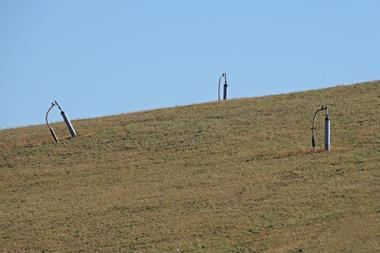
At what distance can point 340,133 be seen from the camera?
40.2 metres

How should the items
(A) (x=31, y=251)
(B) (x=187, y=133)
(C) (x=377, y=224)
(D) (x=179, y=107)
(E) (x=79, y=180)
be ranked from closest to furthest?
(C) (x=377, y=224)
(A) (x=31, y=251)
(E) (x=79, y=180)
(B) (x=187, y=133)
(D) (x=179, y=107)

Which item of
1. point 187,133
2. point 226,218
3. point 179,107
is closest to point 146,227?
point 226,218

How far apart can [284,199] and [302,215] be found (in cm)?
182

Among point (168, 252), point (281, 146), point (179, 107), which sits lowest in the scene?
point (168, 252)

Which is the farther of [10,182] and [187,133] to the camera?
[187,133]

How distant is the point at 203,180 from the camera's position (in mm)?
35906

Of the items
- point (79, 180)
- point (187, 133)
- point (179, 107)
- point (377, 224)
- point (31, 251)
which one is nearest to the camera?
point (377, 224)

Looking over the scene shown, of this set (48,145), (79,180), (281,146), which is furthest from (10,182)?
(281,146)

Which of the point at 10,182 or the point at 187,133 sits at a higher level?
the point at 187,133

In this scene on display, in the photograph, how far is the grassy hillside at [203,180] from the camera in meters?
29.7

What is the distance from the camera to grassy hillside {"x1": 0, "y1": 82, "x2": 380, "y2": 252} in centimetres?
2969

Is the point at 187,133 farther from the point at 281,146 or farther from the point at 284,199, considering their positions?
the point at 284,199

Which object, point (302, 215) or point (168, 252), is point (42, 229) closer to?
point (168, 252)

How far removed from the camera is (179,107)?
50.2 meters
